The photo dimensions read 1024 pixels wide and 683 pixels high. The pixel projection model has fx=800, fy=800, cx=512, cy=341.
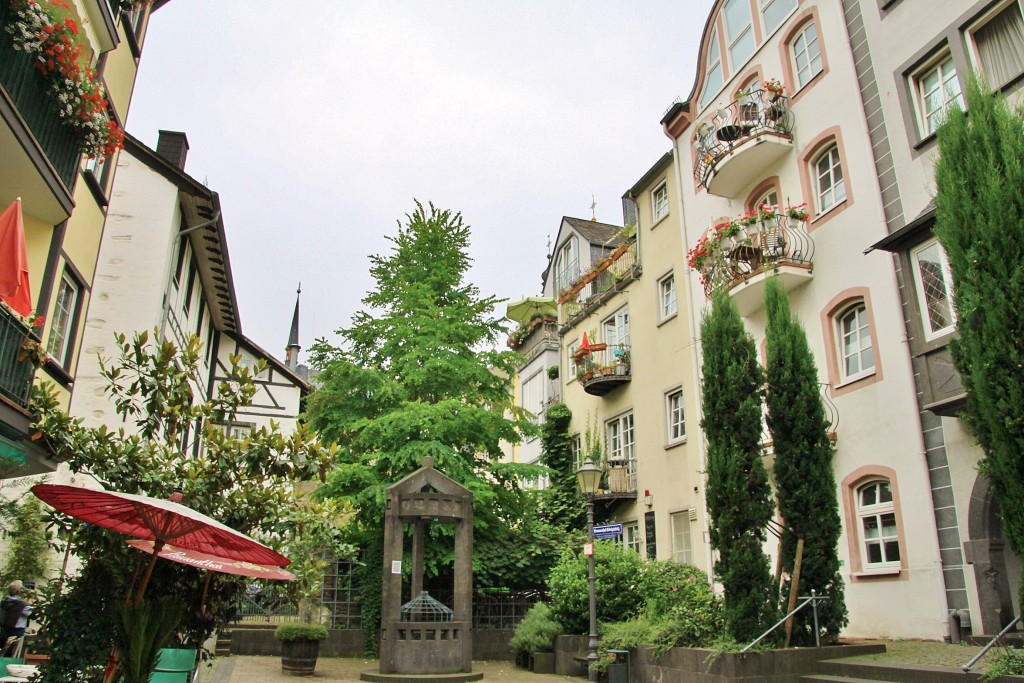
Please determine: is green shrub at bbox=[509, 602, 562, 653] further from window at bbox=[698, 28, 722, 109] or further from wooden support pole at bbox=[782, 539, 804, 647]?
window at bbox=[698, 28, 722, 109]

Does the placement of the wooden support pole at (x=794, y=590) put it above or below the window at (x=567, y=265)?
below

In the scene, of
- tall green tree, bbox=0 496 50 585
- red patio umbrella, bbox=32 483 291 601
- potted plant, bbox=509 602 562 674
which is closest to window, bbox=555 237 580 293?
potted plant, bbox=509 602 562 674

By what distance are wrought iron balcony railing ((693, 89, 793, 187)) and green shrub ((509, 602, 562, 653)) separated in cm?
1003

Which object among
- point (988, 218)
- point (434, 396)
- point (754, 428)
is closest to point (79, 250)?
point (434, 396)

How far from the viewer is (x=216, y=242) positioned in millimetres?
22047

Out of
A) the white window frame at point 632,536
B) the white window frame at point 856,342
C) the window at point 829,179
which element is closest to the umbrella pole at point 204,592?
the white window frame at point 856,342

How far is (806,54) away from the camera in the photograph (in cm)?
1656

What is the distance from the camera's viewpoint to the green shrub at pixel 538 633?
1558cm

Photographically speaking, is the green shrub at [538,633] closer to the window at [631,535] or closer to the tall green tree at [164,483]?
the window at [631,535]

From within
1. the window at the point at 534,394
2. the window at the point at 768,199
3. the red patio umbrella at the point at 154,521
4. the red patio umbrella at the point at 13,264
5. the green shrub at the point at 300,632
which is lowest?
the green shrub at the point at 300,632

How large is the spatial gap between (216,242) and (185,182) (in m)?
2.98

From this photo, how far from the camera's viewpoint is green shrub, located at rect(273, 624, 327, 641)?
14641 millimetres

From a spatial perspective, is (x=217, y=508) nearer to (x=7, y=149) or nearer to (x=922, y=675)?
(x=7, y=149)

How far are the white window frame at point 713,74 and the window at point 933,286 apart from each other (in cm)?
866
